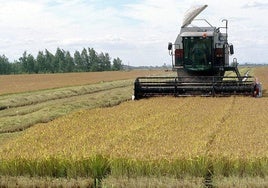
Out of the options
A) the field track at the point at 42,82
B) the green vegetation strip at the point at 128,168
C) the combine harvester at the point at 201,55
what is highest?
the combine harvester at the point at 201,55

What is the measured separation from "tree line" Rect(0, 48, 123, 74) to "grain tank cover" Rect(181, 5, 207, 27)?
107m

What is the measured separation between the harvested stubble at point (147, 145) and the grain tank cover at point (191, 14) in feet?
31.4

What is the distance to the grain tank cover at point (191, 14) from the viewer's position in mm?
23959

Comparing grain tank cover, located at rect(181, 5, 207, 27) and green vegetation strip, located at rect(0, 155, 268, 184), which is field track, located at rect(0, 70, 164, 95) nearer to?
grain tank cover, located at rect(181, 5, 207, 27)

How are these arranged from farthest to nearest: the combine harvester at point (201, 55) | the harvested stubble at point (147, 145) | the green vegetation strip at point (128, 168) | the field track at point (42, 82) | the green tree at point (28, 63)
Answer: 1. the green tree at point (28, 63)
2. the field track at point (42, 82)
3. the combine harvester at point (201, 55)
4. the harvested stubble at point (147, 145)
5. the green vegetation strip at point (128, 168)

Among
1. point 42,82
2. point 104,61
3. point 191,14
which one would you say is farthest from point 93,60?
point 191,14

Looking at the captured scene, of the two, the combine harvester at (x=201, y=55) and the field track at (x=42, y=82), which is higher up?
the combine harvester at (x=201, y=55)

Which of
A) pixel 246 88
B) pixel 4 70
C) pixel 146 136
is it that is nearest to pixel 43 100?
pixel 246 88

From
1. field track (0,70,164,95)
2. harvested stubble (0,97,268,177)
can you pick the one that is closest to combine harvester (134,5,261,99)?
harvested stubble (0,97,268,177)

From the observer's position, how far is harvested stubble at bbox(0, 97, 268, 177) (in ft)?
23.4

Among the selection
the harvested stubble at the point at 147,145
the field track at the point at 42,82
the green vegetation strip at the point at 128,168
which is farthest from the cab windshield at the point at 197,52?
the field track at the point at 42,82

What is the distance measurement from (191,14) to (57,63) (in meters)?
112

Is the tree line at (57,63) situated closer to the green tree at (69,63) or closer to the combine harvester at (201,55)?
the green tree at (69,63)

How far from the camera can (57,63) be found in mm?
132875
